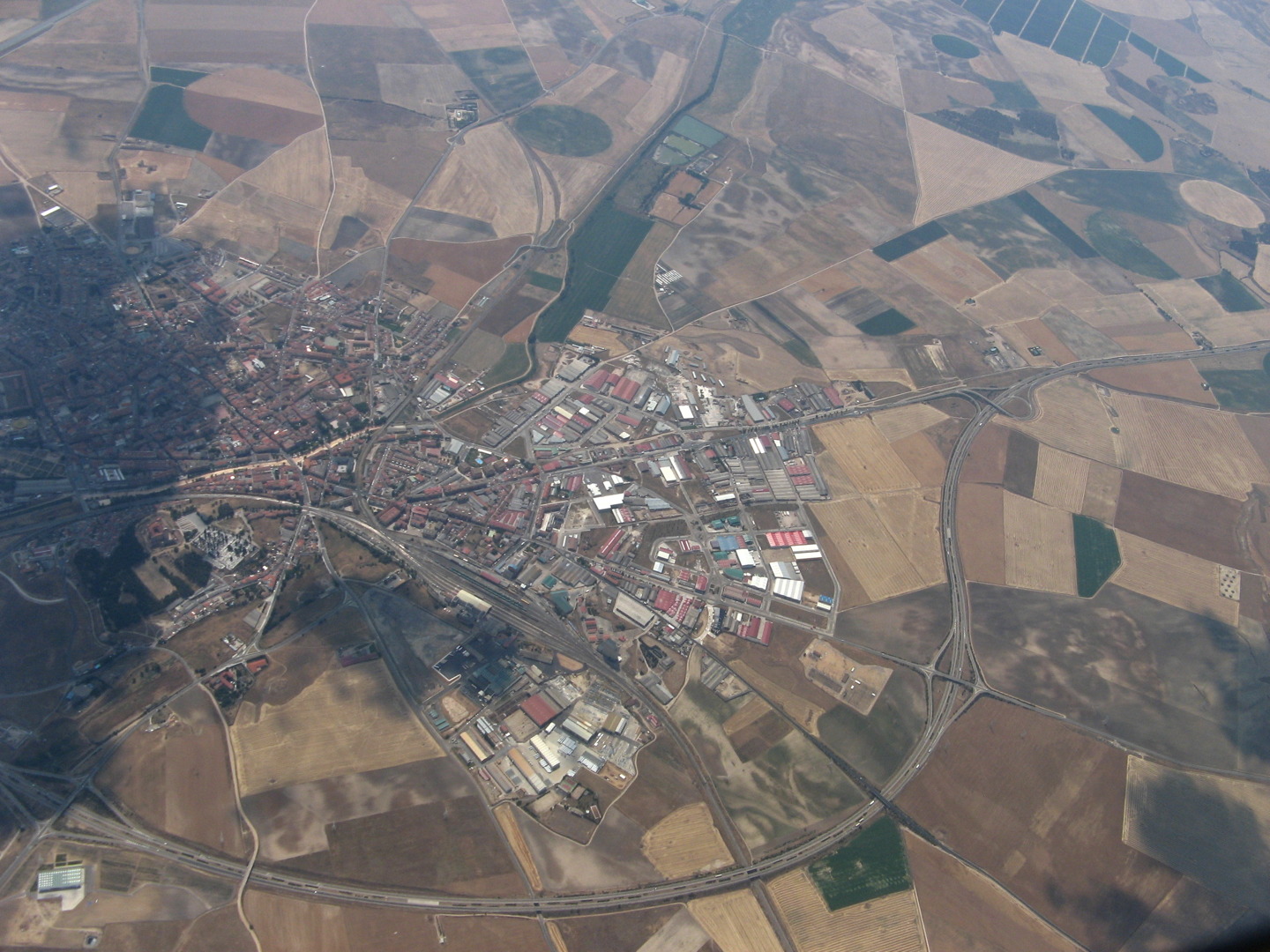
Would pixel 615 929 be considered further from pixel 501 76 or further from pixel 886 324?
pixel 501 76

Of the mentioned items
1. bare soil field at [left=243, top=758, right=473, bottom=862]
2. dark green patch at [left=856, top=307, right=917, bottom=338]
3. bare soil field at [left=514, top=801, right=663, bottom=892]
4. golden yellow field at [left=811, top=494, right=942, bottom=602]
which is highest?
dark green patch at [left=856, top=307, right=917, bottom=338]

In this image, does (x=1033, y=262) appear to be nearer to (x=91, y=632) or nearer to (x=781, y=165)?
(x=781, y=165)

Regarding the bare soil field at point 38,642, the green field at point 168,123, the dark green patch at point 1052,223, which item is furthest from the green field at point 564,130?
the bare soil field at point 38,642

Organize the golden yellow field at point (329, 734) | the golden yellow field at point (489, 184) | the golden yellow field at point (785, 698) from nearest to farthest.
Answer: the golden yellow field at point (329, 734) < the golden yellow field at point (785, 698) < the golden yellow field at point (489, 184)

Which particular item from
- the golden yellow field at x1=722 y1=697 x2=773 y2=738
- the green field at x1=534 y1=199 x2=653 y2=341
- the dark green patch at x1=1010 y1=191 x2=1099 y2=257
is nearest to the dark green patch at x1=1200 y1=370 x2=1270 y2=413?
the dark green patch at x1=1010 y1=191 x2=1099 y2=257

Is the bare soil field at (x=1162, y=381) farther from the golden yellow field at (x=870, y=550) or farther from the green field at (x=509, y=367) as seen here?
the green field at (x=509, y=367)

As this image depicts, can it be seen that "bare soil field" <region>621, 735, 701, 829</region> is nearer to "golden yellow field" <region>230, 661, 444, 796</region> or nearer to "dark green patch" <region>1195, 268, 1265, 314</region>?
"golden yellow field" <region>230, 661, 444, 796</region>

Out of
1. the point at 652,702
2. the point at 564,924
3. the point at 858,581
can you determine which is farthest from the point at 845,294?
the point at 564,924
